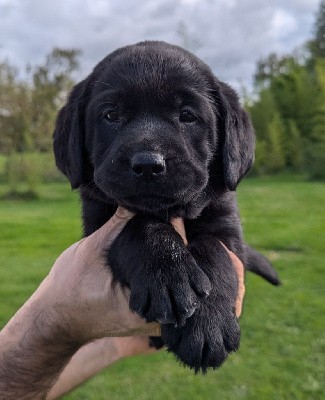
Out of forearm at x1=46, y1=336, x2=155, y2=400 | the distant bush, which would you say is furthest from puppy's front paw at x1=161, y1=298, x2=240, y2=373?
the distant bush

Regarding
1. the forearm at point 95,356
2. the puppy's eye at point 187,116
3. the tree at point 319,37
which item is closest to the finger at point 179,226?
the puppy's eye at point 187,116

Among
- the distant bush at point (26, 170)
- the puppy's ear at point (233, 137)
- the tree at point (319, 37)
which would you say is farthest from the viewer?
the tree at point (319, 37)

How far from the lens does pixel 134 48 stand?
94.0 inches

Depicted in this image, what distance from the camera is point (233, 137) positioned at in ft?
7.90

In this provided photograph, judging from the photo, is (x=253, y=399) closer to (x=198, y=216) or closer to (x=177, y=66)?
(x=198, y=216)

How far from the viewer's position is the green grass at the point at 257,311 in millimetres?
4637

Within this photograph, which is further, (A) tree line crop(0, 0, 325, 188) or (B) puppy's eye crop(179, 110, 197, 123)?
(A) tree line crop(0, 0, 325, 188)

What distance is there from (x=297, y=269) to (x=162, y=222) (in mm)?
6208

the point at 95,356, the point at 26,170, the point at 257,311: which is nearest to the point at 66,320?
the point at 95,356

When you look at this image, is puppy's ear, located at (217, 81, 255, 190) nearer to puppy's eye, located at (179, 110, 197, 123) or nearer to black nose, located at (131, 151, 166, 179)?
puppy's eye, located at (179, 110, 197, 123)

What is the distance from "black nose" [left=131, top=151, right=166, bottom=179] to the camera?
Answer: 1.86 meters

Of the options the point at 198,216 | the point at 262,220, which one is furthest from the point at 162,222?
the point at 262,220

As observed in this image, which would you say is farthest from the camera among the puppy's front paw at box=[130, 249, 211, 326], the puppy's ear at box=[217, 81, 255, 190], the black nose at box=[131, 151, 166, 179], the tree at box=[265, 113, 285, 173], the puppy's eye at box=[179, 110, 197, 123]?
the tree at box=[265, 113, 285, 173]

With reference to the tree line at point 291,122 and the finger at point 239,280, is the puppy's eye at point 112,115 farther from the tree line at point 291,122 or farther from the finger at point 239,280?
the tree line at point 291,122
